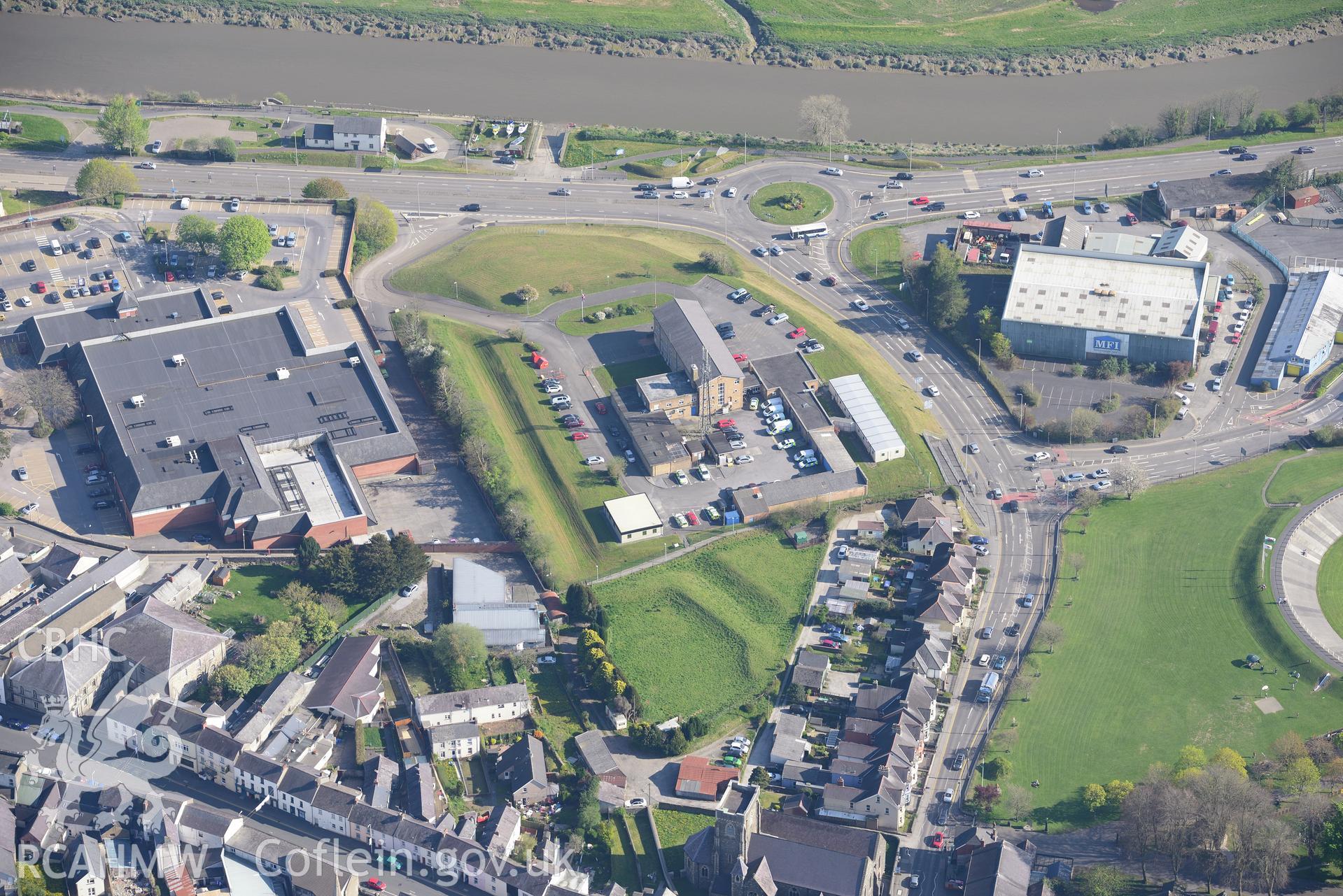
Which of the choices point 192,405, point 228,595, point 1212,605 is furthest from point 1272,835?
point 192,405

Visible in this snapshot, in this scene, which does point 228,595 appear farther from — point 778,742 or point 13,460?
point 778,742

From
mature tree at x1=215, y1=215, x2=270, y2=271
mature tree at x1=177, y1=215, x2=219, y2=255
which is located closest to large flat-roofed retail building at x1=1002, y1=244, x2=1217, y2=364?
mature tree at x1=215, y1=215, x2=270, y2=271

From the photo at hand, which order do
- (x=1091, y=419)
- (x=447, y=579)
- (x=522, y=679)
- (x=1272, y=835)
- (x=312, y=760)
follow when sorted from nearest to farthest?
(x=1272, y=835), (x=312, y=760), (x=522, y=679), (x=447, y=579), (x=1091, y=419)

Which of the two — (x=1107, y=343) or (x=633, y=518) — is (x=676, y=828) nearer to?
(x=633, y=518)

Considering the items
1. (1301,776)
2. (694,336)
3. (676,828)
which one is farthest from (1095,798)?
(694,336)

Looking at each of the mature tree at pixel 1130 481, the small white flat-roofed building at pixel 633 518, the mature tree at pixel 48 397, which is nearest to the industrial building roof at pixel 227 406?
the mature tree at pixel 48 397
